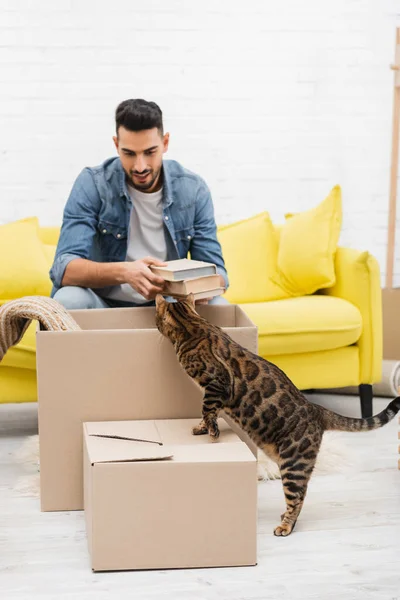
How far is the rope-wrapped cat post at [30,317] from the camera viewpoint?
7.70ft

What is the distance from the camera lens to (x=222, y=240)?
3658 millimetres

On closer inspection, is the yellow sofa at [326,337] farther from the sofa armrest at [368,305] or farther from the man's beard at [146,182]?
the man's beard at [146,182]

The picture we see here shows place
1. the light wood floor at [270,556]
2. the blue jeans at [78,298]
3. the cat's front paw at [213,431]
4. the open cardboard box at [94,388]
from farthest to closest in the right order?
the blue jeans at [78,298] < the open cardboard box at [94,388] < the cat's front paw at [213,431] < the light wood floor at [270,556]

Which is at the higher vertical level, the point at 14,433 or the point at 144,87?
the point at 144,87

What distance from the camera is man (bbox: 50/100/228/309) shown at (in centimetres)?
271

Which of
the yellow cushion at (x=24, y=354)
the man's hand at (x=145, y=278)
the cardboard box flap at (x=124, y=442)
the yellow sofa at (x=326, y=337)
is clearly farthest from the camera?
the yellow sofa at (x=326, y=337)

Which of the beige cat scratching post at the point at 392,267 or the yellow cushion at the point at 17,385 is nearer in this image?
the yellow cushion at the point at 17,385

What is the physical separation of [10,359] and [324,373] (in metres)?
1.17

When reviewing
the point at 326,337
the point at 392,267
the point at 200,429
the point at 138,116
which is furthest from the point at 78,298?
the point at 392,267

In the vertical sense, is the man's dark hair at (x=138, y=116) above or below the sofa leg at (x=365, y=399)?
above

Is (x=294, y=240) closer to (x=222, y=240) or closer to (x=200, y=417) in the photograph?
(x=222, y=240)

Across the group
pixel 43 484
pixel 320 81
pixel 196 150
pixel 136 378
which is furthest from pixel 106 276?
pixel 320 81

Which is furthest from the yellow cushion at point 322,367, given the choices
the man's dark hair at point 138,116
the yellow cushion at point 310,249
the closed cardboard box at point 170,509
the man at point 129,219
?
the closed cardboard box at point 170,509

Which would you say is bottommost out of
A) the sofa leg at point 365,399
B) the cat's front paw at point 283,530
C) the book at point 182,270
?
the sofa leg at point 365,399
